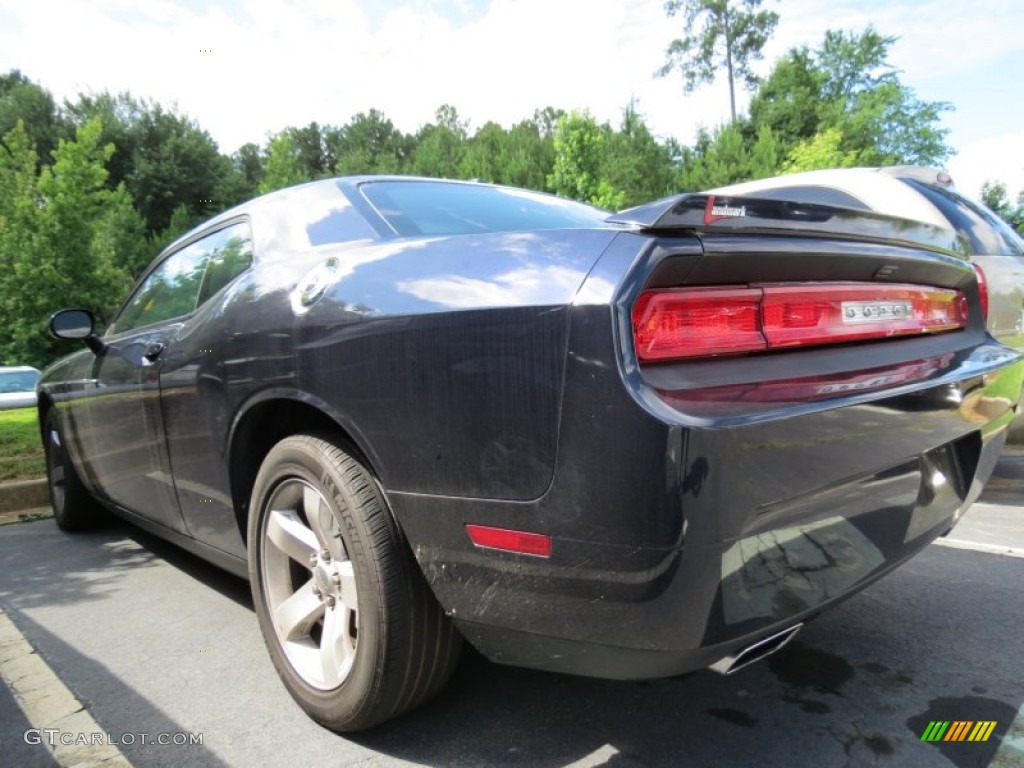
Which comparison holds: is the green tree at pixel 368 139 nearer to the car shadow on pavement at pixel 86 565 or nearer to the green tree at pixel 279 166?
the green tree at pixel 279 166

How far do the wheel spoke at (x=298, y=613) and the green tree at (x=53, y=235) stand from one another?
16.3 metres

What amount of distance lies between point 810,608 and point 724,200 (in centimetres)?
92

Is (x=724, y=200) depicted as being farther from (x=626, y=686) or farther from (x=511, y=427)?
(x=626, y=686)

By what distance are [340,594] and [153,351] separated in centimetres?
149

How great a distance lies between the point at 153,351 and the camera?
2873 mm

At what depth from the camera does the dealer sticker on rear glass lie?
1.78 meters

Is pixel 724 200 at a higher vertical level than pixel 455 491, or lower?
higher

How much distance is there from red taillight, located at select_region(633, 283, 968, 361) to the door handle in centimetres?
217

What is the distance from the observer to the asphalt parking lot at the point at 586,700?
189 centimetres

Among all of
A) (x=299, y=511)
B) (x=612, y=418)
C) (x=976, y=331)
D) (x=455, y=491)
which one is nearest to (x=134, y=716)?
(x=299, y=511)

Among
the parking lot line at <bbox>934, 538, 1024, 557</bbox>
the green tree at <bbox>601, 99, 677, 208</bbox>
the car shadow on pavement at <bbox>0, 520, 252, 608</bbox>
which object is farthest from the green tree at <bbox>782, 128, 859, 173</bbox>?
the car shadow on pavement at <bbox>0, 520, 252, 608</bbox>

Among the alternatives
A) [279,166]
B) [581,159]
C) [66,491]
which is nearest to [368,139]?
[279,166]

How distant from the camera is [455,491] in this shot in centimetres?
160

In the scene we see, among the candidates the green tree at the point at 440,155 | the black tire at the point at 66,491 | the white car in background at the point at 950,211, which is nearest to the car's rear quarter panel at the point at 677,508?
the white car in background at the point at 950,211
